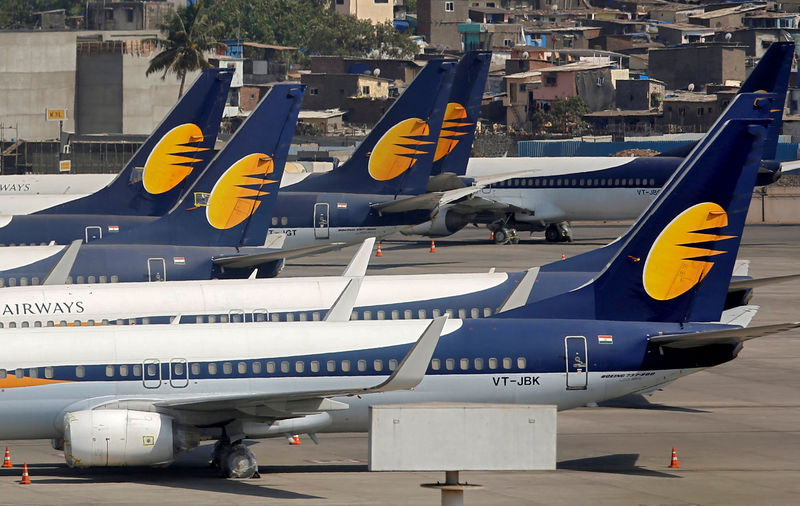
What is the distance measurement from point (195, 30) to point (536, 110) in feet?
139

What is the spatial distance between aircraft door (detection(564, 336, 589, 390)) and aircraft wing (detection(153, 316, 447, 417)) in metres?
3.61

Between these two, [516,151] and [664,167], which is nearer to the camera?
[664,167]

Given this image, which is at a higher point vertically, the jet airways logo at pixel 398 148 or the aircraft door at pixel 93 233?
the jet airways logo at pixel 398 148

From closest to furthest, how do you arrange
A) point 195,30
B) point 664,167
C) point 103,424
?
1. point 103,424
2. point 664,167
3. point 195,30

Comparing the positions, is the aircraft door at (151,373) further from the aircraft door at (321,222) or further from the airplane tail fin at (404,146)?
the airplane tail fin at (404,146)

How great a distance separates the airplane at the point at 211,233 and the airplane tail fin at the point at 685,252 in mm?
13322

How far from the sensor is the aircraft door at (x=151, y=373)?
25719 millimetres

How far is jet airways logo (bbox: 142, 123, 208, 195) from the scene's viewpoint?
4478 centimetres

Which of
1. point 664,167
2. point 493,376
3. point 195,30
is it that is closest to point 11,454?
point 493,376

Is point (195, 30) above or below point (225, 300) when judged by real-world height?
above

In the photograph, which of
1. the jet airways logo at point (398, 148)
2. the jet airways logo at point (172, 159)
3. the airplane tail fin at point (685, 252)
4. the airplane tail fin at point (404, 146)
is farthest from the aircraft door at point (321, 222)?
the airplane tail fin at point (685, 252)

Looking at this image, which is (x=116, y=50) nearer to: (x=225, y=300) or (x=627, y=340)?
(x=225, y=300)

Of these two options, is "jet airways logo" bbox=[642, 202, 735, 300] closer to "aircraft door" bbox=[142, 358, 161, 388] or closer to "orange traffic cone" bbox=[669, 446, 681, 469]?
"orange traffic cone" bbox=[669, 446, 681, 469]

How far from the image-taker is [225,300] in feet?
107
